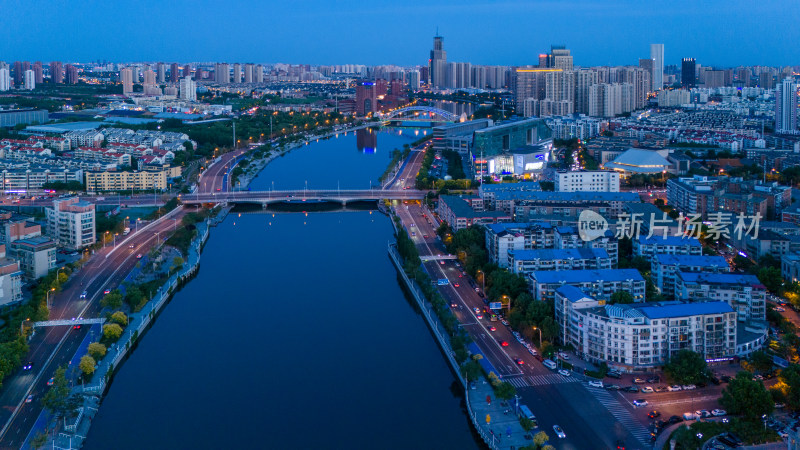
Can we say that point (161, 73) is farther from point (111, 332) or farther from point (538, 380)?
point (538, 380)

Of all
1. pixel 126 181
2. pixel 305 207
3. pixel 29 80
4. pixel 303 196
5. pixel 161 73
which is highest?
pixel 161 73

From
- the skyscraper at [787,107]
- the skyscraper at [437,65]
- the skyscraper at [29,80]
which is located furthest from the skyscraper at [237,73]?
the skyscraper at [787,107]

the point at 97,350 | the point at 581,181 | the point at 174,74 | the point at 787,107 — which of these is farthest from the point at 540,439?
the point at 174,74

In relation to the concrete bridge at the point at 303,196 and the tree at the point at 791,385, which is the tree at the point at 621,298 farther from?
the concrete bridge at the point at 303,196

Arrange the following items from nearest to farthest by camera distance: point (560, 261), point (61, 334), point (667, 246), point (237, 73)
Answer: point (61, 334)
point (560, 261)
point (667, 246)
point (237, 73)

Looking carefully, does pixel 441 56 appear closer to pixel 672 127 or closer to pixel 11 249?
pixel 672 127
